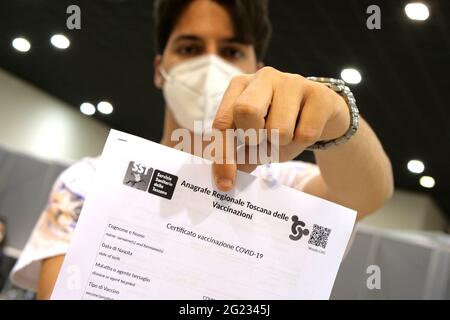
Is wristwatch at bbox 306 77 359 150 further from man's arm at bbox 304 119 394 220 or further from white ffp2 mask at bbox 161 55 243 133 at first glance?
white ffp2 mask at bbox 161 55 243 133

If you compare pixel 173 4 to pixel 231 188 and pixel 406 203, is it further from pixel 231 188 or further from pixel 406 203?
pixel 406 203

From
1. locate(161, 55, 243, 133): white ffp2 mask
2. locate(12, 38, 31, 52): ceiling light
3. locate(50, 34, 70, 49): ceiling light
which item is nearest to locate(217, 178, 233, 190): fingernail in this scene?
locate(161, 55, 243, 133): white ffp2 mask

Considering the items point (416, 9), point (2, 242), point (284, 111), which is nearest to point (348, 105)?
point (284, 111)

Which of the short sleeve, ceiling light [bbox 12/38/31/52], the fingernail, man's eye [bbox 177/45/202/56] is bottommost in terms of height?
the short sleeve

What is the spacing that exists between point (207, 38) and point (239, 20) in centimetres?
5

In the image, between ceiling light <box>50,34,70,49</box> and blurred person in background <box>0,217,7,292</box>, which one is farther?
blurred person in background <box>0,217,7,292</box>

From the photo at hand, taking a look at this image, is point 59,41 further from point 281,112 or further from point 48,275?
point 281,112

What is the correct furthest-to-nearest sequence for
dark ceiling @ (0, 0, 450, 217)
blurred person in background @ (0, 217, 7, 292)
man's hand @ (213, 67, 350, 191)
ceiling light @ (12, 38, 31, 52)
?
blurred person in background @ (0, 217, 7, 292) < ceiling light @ (12, 38, 31, 52) < dark ceiling @ (0, 0, 450, 217) < man's hand @ (213, 67, 350, 191)

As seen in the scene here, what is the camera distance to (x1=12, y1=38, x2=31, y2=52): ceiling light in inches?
30.9

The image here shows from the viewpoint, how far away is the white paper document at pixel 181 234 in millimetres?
285

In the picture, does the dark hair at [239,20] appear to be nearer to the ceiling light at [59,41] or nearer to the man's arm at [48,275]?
the ceiling light at [59,41]

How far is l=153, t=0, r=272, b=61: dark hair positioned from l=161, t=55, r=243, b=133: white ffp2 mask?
0.17ft

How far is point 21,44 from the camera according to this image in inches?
33.0

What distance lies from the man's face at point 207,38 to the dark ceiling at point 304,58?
6 cm
